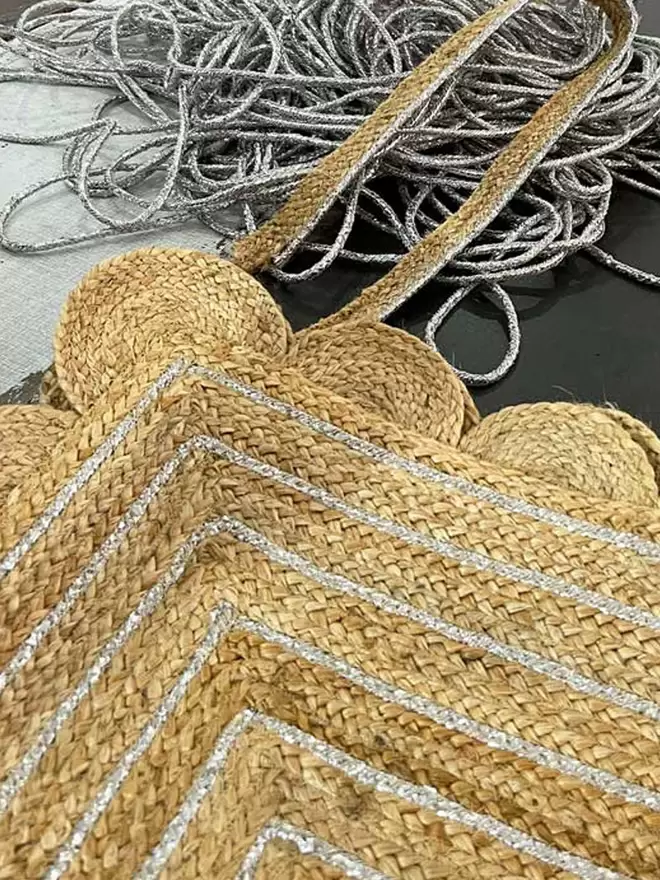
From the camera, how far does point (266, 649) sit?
0.55 m

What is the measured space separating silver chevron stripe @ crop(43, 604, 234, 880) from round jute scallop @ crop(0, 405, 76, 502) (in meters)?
0.14

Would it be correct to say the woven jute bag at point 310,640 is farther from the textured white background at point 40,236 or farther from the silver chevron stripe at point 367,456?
the textured white background at point 40,236

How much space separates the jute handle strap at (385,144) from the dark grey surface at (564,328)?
0.04 metres

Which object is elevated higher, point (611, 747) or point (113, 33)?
point (113, 33)

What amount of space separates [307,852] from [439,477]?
22cm

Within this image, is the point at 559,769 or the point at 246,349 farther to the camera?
the point at 246,349

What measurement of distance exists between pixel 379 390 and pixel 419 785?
0.93 ft

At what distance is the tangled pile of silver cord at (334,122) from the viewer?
37.5 inches

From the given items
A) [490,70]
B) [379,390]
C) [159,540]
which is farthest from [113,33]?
[159,540]

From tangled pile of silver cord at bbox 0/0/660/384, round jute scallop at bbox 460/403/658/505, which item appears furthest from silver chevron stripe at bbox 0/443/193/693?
tangled pile of silver cord at bbox 0/0/660/384

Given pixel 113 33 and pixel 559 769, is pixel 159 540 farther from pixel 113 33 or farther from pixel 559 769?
pixel 113 33

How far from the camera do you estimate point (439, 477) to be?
0.59 meters

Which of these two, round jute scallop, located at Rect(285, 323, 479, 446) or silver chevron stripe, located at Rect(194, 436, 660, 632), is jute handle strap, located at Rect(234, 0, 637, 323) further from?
silver chevron stripe, located at Rect(194, 436, 660, 632)

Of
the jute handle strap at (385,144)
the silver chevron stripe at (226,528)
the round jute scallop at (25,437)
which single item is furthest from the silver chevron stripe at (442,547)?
the jute handle strap at (385,144)
